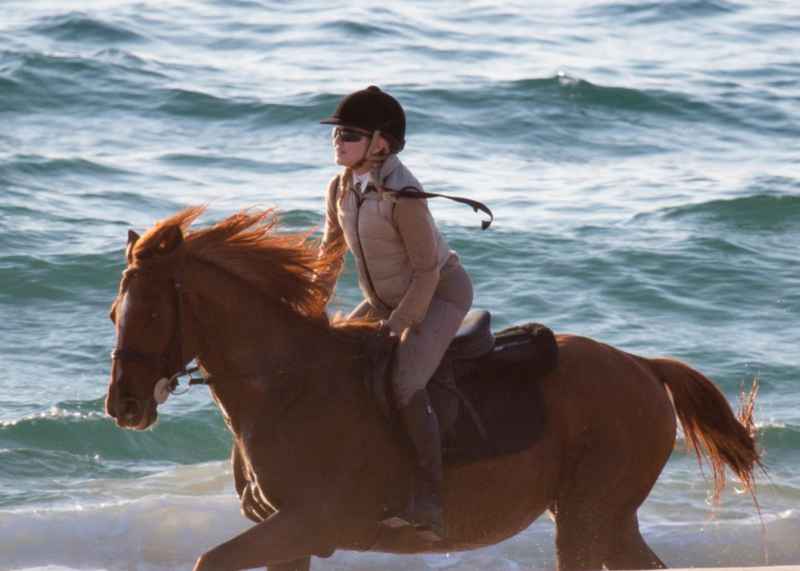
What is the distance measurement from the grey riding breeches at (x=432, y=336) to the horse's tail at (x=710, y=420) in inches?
42.7

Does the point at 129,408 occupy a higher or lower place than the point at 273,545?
higher

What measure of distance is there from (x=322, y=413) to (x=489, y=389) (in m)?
0.74

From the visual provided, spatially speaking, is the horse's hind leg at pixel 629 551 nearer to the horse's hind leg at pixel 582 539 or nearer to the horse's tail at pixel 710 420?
the horse's hind leg at pixel 582 539

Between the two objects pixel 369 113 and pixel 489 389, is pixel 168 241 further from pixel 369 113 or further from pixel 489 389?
pixel 489 389

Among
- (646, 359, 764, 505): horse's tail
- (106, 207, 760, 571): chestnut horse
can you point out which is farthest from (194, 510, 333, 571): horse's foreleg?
(646, 359, 764, 505): horse's tail

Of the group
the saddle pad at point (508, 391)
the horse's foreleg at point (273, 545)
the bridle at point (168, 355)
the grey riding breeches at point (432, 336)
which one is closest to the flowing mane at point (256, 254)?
the bridle at point (168, 355)

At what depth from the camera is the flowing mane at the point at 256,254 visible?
18.5 ft

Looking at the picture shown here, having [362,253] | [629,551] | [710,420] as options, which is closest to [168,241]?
[362,253]

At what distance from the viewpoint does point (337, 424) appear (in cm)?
600

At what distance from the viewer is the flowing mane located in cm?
565

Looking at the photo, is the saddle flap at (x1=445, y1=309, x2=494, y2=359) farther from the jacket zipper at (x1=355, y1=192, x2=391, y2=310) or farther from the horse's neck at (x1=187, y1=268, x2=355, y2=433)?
the horse's neck at (x1=187, y1=268, x2=355, y2=433)

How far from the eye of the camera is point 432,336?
19.7 feet

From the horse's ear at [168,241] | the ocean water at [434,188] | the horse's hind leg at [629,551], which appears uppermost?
the horse's ear at [168,241]

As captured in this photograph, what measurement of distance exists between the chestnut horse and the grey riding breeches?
0.18 metres
